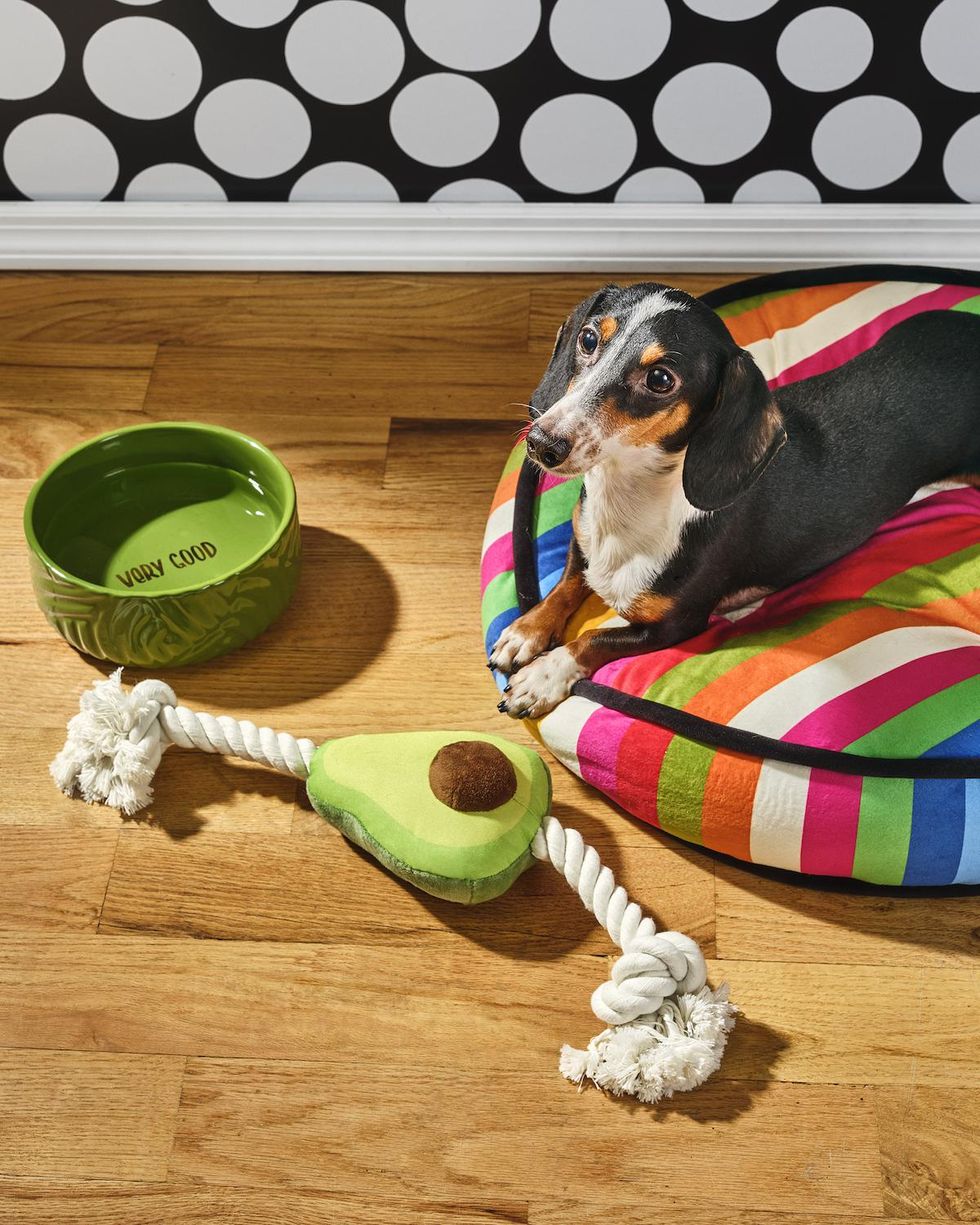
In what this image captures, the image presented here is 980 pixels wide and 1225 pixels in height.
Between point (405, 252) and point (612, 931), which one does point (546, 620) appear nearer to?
point (612, 931)

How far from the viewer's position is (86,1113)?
1.54 m

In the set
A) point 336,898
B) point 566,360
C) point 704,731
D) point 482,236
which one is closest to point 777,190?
point 482,236

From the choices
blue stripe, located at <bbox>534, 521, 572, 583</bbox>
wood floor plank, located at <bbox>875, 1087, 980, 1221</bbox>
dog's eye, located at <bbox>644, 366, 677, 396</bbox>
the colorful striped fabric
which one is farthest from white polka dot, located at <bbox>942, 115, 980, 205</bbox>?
wood floor plank, located at <bbox>875, 1087, 980, 1221</bbox>

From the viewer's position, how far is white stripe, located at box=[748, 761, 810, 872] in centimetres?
164

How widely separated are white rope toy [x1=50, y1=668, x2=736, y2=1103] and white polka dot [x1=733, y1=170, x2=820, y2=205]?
143 cm

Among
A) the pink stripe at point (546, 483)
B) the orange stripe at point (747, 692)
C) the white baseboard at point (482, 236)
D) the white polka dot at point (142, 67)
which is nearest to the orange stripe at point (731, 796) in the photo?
the orange stripe at point (747, 692)

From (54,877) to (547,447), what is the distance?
880 mm

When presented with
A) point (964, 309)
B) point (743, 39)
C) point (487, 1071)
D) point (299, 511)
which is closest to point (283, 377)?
point (299, 511)

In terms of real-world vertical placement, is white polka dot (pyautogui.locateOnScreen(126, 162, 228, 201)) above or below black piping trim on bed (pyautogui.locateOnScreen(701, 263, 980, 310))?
below

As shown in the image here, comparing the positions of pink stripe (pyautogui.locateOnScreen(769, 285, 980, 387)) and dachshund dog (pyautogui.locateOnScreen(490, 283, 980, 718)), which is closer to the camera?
dachshund dog (pyautogui.locateOnScreen(490, 283, 980, 718))

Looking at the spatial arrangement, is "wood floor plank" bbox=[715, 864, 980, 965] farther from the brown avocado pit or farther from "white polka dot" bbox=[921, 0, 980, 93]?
"white polka dot" bbox=[921, 0, 980, 93]

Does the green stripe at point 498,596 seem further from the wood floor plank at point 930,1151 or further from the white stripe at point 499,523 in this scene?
the wood floor plank at point 930,1151

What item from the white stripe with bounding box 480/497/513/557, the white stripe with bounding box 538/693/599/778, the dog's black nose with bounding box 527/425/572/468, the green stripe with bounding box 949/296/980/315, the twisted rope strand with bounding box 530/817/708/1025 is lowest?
the twisted rope strand with bounding box 530/817/708/1025

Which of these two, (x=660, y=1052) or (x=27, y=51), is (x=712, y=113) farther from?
(x=660, y=1052)
